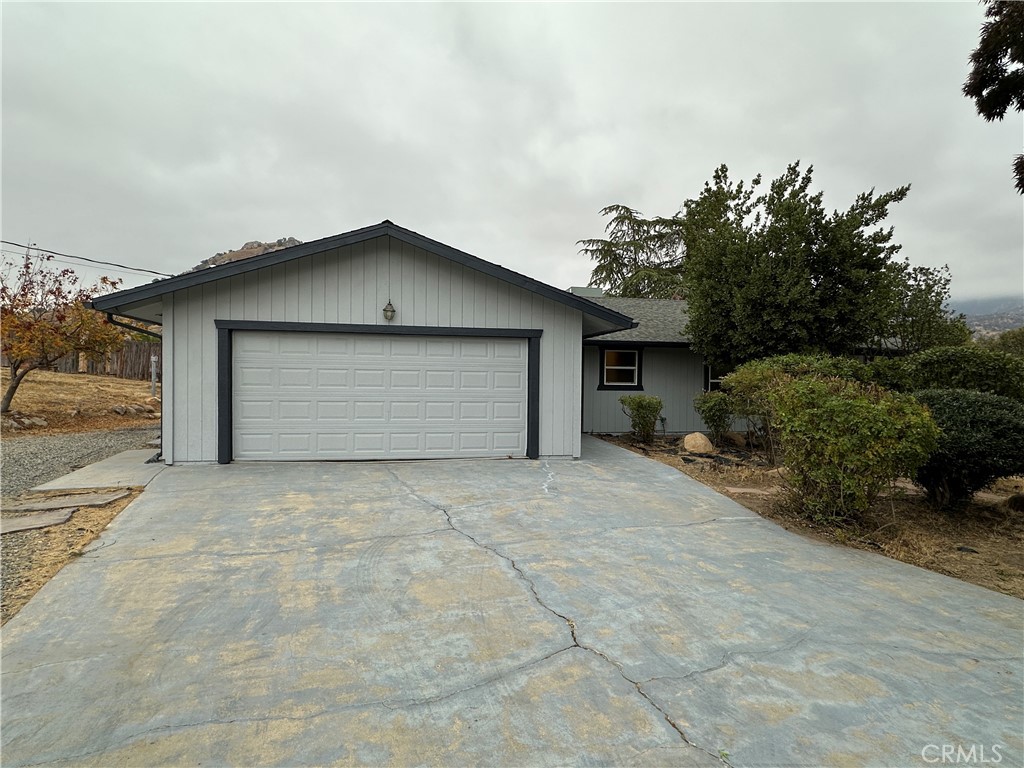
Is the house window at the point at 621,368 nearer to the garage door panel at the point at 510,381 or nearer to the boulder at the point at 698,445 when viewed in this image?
the boulder at the point at 698,445

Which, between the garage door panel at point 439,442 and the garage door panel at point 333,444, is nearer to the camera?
the garage door panel at point 333,444

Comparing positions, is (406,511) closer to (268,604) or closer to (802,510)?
(268,604)

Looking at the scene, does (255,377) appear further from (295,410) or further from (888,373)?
(888,373)

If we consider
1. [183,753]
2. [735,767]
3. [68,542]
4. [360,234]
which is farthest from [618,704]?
[360,234]

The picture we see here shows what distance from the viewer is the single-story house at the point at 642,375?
1252cm

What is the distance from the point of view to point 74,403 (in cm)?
1369

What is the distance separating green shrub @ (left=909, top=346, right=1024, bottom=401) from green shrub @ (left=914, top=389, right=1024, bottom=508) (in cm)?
138

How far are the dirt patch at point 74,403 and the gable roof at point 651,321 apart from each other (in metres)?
13.0

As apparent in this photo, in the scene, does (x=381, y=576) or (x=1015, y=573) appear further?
(x=1015, y=573)

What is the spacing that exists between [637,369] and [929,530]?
7.76m

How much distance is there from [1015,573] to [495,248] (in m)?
25.7

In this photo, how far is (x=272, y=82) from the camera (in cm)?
1294

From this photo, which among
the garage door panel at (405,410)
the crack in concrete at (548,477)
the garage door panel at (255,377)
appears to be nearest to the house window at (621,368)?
the crack in concrete at (548,477)

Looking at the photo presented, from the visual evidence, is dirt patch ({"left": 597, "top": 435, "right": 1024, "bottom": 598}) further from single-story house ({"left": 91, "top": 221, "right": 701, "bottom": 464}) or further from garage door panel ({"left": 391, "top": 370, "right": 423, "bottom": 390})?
garage door panel ({"left": 391, "top": 370, "right": 423, "bottom": 390})
